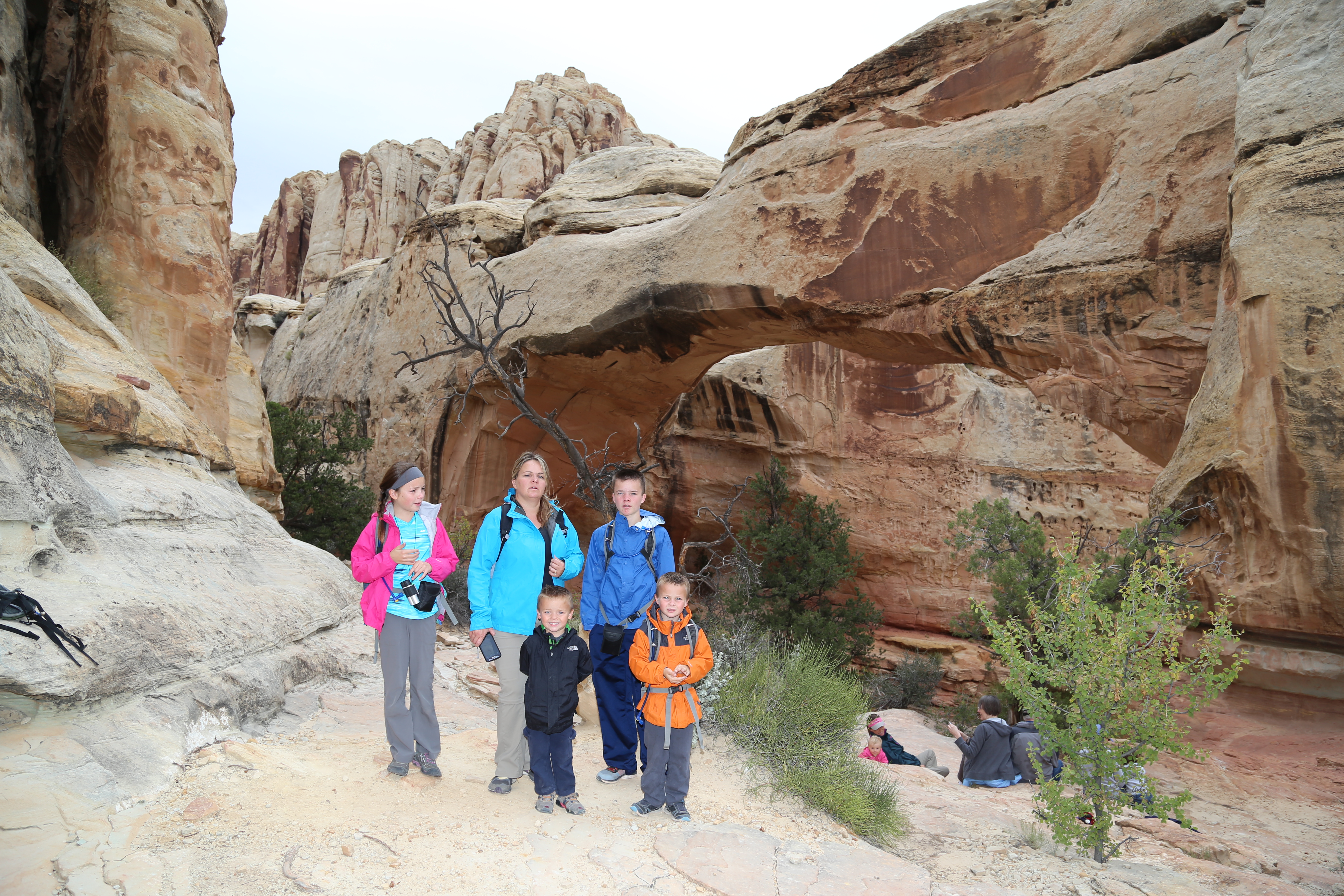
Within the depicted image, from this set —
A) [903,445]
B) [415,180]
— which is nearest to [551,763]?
[903,445]

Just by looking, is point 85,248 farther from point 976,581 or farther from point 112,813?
point 976,581

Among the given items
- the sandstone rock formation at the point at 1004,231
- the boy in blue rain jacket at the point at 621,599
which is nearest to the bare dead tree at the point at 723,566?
the sandstone rock formation at the point at 1004,231

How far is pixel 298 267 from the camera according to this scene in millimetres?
34906

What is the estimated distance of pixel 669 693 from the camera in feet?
11.2

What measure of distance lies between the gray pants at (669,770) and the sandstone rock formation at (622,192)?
23.3 ft

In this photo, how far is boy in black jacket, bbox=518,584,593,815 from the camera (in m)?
3.25

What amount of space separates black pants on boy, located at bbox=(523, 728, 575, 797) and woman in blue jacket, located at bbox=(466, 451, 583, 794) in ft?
0.47

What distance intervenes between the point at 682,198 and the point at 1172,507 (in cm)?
671

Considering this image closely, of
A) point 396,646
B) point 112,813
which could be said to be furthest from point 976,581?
point 112,813

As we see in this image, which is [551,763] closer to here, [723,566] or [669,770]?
[669,770]

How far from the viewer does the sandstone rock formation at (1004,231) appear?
17.6ft

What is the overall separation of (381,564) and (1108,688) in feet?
11.2

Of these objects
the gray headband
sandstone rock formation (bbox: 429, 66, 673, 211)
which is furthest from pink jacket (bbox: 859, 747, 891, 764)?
sandstone rock formation (bbox: 429, 66, 673, 211)

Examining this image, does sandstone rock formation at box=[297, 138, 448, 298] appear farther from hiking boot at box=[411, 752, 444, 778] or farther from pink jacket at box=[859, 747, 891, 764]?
hiking boot at box=[411, 752, 444, 778]
